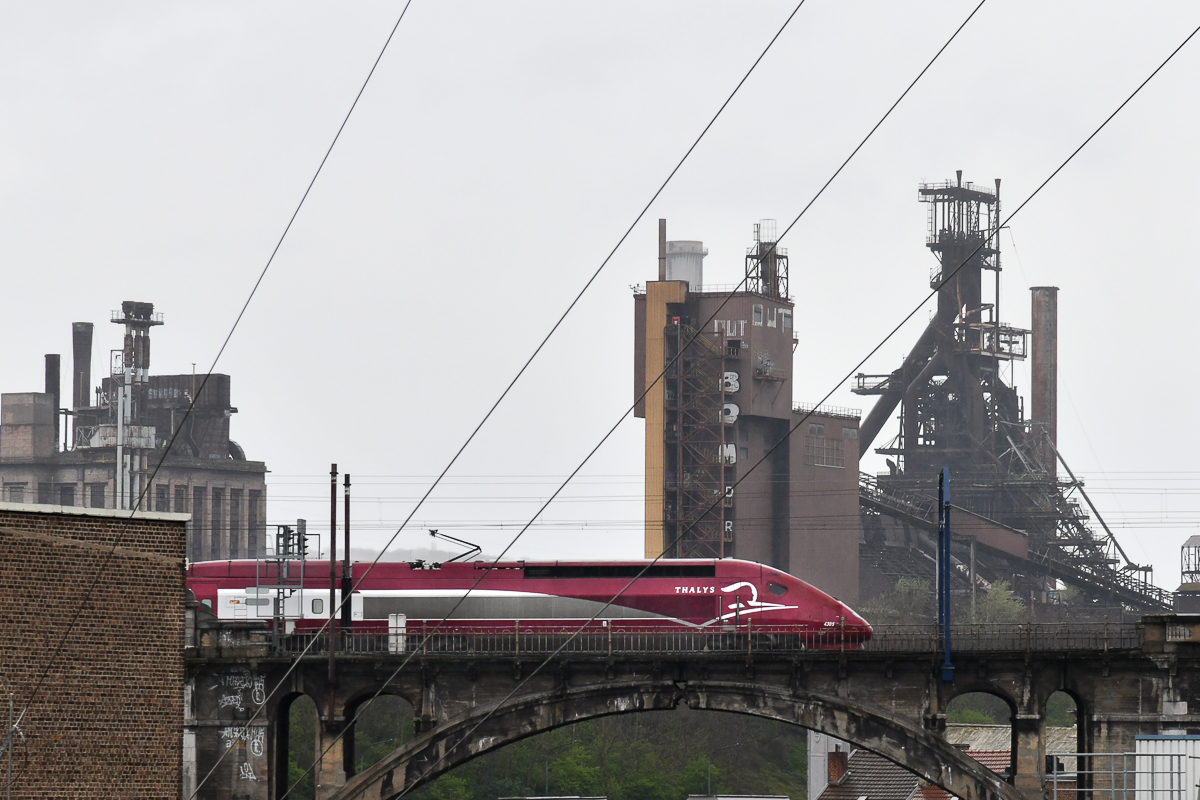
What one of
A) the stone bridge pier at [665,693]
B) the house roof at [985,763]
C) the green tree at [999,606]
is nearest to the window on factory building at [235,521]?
the green tree at [999,606]

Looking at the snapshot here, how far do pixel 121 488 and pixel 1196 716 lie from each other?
7376 centimetres

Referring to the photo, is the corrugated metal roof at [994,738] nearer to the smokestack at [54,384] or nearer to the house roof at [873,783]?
the house roof at [873,783]

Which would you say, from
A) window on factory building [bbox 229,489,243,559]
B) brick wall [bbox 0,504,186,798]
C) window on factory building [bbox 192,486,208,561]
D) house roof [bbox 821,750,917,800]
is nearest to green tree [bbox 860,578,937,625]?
house roof [bbox 821,750,917,800]

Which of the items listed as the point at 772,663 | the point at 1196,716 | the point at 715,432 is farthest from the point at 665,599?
the point at 715,432

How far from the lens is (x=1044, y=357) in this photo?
129250mm

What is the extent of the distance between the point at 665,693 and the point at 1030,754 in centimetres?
1114

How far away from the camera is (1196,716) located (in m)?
51.5

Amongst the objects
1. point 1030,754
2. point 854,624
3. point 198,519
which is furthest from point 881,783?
point 198,519

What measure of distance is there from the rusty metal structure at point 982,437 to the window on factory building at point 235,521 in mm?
43395

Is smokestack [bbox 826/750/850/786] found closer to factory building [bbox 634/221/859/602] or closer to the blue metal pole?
the blue metal pole

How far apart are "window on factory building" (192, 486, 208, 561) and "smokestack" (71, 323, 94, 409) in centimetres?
960

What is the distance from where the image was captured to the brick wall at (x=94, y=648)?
26812mm

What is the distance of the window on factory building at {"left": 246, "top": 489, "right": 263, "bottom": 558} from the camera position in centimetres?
11900

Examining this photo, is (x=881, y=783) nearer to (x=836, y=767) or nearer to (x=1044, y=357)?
(x=836, y=767)
